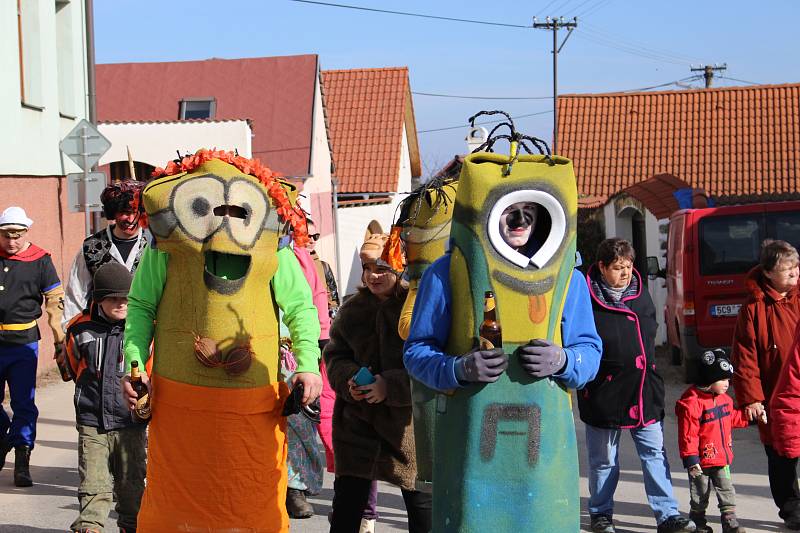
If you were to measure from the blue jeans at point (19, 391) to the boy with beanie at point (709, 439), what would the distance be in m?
4.70

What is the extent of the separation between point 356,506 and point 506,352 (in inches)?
71.6

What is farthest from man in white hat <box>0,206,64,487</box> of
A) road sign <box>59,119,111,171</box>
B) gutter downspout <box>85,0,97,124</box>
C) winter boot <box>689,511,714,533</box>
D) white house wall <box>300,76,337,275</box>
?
white house wall <box>300,76,337,275</box>

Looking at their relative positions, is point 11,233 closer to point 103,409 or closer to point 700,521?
point 103,409

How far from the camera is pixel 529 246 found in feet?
14.5

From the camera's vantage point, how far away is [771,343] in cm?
728

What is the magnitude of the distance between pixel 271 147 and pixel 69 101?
11.5 m

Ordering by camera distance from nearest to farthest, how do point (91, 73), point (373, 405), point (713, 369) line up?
point (373, 405) < point (713, 369) < point (91, 73)

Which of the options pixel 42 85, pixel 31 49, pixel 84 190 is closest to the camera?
pixel 84 190

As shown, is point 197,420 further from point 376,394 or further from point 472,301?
point 472,301

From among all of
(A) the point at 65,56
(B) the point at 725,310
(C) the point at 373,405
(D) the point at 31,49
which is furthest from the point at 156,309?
(A) the point at 65,56

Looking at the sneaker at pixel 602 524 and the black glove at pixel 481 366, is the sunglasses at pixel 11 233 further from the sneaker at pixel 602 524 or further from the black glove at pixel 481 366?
the black glove at pixel 481 366

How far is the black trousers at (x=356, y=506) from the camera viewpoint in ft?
18.4

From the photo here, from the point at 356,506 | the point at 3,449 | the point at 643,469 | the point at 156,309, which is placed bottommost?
the point at 3,449

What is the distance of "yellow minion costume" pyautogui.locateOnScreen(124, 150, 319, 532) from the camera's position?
506cm
